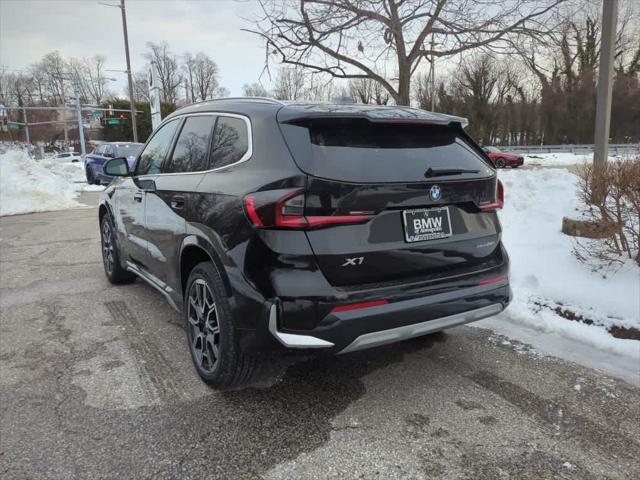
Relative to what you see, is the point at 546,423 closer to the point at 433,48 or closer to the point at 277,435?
the point at 277,435

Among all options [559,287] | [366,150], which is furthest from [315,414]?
[559,287]

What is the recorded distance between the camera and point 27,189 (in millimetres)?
14156

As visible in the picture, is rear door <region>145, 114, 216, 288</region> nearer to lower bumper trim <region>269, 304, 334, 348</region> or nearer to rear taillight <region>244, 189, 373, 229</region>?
rear taillight <region>244, 189, 373, 229</region>

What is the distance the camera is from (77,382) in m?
3.29

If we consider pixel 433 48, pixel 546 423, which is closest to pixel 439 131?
pixel 546 423

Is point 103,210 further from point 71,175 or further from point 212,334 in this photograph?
point 71,175

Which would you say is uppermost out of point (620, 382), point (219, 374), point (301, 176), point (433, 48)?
point (433, 48)

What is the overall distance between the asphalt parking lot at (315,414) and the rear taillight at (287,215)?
1161 millimetres

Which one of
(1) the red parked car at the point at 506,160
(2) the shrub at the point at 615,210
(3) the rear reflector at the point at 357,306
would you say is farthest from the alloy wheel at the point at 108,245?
(1) the red parked car at the point at 506,160

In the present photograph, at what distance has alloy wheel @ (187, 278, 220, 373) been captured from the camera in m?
3.04

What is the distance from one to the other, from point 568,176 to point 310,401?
7.16 m

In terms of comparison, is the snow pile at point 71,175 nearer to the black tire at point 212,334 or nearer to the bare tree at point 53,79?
the black tire at point 212,334

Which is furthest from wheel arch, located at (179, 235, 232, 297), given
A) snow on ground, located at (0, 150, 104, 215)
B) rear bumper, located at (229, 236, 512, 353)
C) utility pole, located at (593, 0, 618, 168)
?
snow on ground, located at (0, 150, 104, 215)

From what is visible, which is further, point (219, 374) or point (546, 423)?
point (219, 374)
